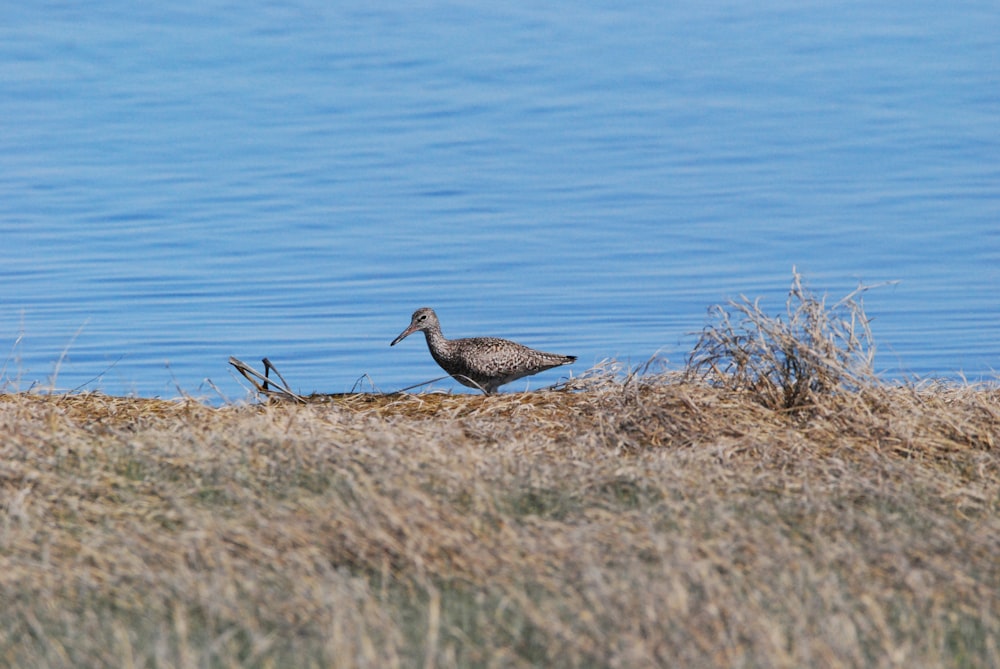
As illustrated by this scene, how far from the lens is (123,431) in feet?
26.8

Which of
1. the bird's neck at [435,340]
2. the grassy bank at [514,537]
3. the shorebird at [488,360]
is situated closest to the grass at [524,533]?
the grassy bank at [514,537]

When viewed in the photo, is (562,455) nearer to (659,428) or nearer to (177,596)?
(659,428)

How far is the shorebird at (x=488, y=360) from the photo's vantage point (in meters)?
11.0

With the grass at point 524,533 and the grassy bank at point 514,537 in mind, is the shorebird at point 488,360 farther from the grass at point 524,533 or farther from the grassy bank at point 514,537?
the grassy bank at point 514,537

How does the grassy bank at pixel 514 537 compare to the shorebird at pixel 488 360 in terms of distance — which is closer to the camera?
the grassy bank at pixel 514 537

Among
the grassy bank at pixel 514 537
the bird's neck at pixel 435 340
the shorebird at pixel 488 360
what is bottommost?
the grassy bank at pixel 514 537

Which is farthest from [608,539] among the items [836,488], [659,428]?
[659,428]

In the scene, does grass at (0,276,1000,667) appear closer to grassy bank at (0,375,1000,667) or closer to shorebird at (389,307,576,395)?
grassy bank at (0,375,1000,667)

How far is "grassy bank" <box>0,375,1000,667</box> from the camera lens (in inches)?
191

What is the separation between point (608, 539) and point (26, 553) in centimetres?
226

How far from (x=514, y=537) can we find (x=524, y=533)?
0.08 m

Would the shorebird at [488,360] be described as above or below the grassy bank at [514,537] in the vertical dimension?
above

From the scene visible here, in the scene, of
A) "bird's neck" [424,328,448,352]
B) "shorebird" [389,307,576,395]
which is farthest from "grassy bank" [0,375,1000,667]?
"bird's neck" [424,328,448,352]

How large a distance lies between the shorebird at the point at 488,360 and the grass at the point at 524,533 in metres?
2.44
